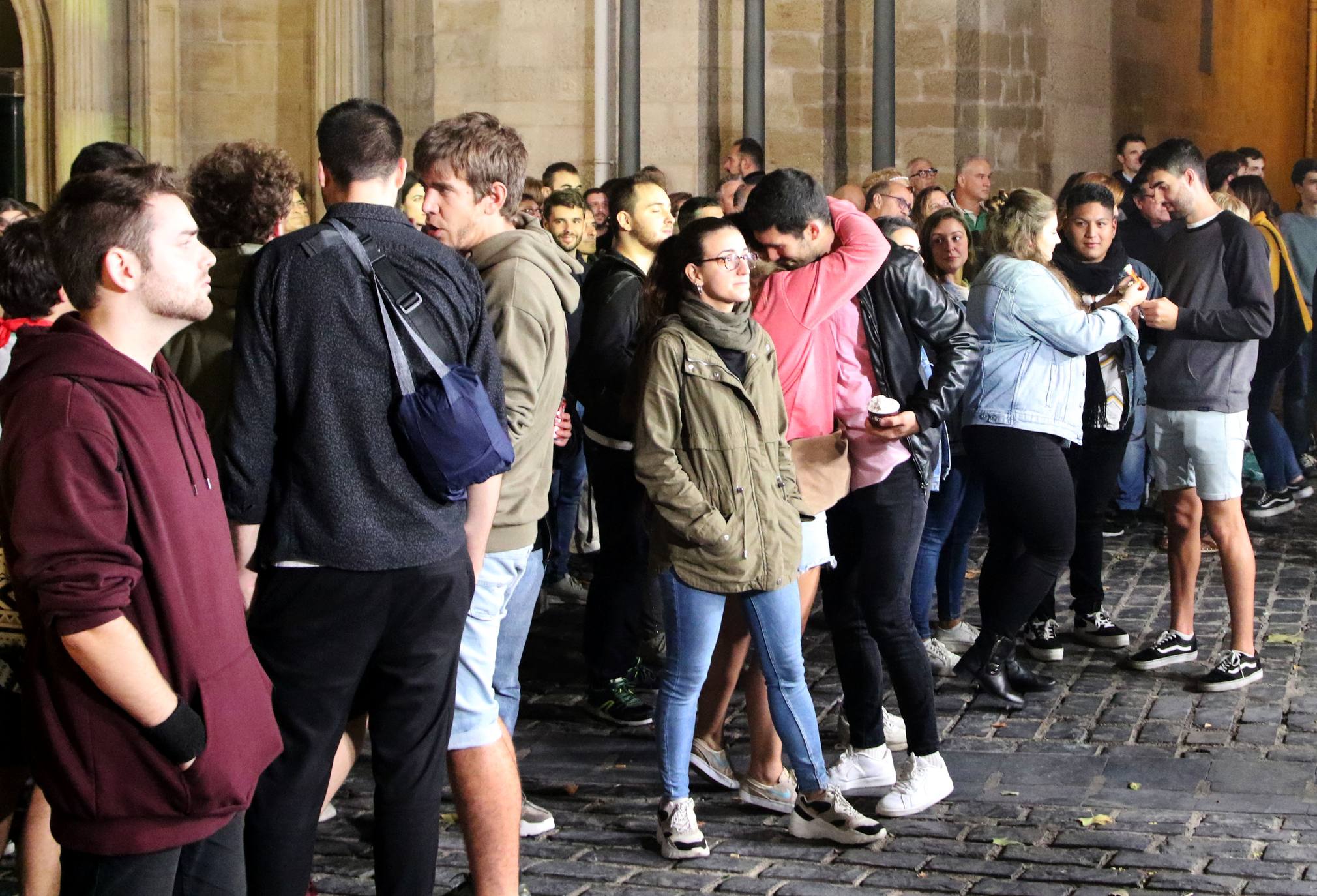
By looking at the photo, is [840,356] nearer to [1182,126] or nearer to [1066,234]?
[1066,234]

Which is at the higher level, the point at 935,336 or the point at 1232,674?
the point at 935,336

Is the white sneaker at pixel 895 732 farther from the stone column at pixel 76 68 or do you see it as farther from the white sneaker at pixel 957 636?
the stone column at pixel 76 68

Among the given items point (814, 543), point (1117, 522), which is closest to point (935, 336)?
point (814, 543)

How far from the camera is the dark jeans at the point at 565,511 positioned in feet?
26.8

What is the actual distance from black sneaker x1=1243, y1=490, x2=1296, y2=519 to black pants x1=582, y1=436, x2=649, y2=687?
4.88 meters

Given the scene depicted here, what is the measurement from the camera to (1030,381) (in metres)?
6.00

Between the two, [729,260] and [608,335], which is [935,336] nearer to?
[729,260]

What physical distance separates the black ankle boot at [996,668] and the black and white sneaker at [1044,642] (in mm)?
604

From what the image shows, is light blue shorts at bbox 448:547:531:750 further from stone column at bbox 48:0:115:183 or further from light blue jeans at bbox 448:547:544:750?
stone column at bbox 48:0:115:183

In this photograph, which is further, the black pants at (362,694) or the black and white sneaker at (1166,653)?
the black and white sneaker at (1166,653)

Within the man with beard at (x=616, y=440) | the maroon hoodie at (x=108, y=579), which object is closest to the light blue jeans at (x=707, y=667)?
the man with beard at (x=616, y=440)

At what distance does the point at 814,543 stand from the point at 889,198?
3665 mm

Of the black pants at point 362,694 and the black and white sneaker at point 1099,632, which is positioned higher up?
the black pants at point 362,694

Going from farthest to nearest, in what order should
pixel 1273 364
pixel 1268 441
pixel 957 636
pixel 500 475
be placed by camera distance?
pixel 1268 441
pixel 1273 364
pixel 957 636
pixel 500 475
